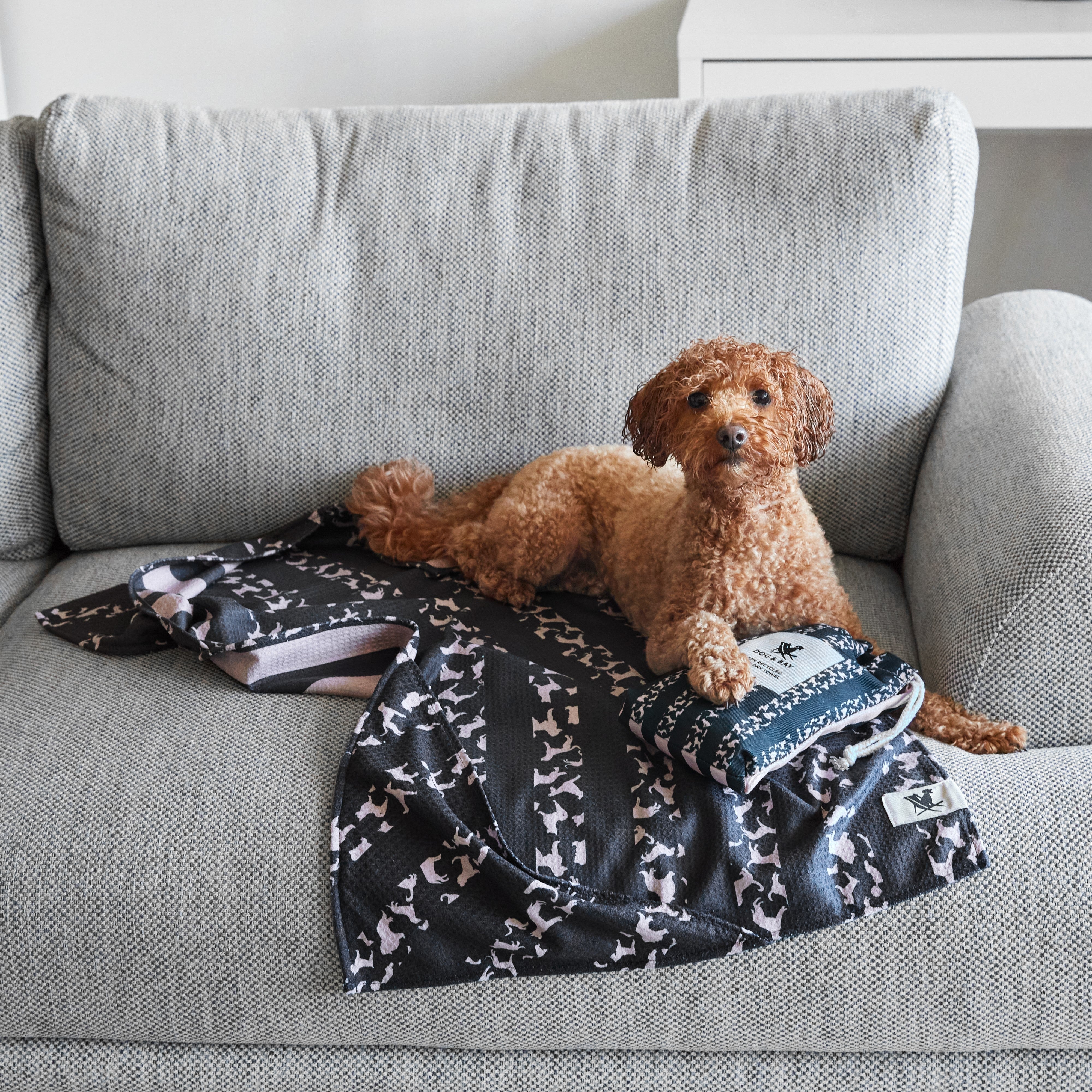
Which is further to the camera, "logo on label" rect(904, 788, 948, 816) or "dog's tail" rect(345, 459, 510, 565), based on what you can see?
"dog's tail" rect(345, 459, 510, 565)

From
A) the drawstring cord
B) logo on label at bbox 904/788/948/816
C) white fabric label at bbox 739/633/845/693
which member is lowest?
logo on label at bbox 904/788/948/816

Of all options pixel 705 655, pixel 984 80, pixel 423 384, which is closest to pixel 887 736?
pixel 705 655

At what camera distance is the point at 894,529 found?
152cm

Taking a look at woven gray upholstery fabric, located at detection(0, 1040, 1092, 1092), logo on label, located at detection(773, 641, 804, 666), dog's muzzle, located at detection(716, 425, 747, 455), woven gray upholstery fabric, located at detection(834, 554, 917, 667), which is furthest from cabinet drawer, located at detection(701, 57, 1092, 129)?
woven gray upholstery fabric, located at detection(0, 1040, 1092, 1092)

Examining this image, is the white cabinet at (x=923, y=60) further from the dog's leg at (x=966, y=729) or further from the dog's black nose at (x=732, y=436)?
the dog's leg at (x=966, y=729)

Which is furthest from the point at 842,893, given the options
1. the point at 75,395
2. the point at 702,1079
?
the point at 75,395

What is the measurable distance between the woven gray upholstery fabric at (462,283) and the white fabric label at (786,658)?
0.40 m

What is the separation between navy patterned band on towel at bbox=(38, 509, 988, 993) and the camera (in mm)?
984

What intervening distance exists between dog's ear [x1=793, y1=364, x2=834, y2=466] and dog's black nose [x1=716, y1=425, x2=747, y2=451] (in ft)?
0.31

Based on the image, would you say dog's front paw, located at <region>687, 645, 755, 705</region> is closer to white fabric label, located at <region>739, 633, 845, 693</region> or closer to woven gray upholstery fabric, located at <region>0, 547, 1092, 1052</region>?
white fabric label, located at <region>739, 633, 845, 693</region>

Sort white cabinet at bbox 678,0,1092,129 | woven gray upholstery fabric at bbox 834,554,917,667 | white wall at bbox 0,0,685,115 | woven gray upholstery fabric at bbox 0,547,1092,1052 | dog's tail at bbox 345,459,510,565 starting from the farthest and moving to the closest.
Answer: white wall at bbox 0,0,685,115, white cabinet at bbox 678,0,1092,129, dog's tail at bbox 345,459,510,565, woven gray upholstery fabric at bbox 834,554,917,667, woven gray upholstery fabric at bbox 0,547,1092,1052

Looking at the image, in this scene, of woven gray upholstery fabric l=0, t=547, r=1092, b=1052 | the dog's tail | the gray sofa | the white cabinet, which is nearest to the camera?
woven gray upholstery fabric l=0, t=547, r=1092, b=1052

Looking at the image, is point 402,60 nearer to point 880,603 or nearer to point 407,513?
point 407,513

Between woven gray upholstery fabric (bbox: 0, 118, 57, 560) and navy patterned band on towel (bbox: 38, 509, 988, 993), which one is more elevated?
woven gray upholstery fabric (bbox: 0, 118, 57, 560)
